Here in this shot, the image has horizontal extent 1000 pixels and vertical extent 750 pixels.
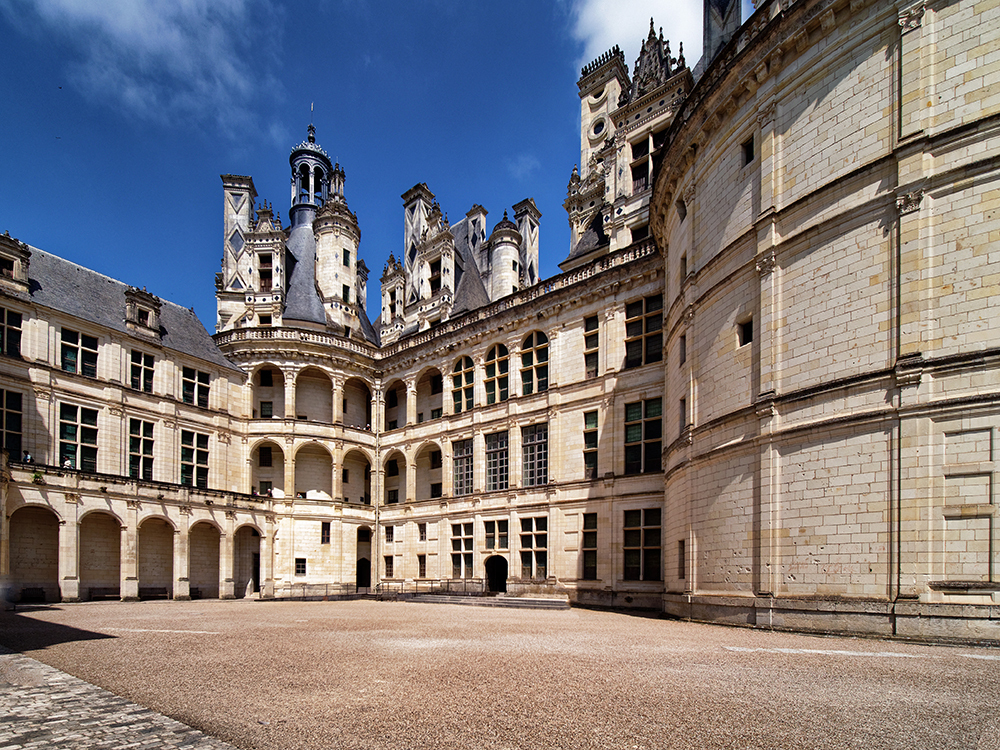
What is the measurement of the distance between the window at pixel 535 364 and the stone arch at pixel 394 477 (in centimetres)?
1066

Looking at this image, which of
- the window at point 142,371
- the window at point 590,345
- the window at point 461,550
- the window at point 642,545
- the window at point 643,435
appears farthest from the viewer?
the window at point 461,550

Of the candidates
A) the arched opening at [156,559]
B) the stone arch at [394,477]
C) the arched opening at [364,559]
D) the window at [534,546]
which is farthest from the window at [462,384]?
the arched opening at [156,559]

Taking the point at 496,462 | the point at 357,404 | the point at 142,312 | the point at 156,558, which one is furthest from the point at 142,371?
the point at 496,462

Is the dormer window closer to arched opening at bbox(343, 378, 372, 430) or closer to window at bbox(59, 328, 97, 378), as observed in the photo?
window at bbox(59, 328, 97, 378)

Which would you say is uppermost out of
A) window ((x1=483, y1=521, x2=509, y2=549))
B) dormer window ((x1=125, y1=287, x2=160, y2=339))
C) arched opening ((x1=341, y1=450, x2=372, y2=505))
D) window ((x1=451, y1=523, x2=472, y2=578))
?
dormer window ((x1=125, y1=287, x2=160, y2=339))

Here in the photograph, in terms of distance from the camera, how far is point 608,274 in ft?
88.7

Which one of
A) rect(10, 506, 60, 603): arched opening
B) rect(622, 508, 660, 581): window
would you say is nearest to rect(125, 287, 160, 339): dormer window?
rect(10, 506, 60, 603): arched opening

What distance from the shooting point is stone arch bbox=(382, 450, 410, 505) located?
37688 mm

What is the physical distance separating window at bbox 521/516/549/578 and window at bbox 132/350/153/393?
2001cm

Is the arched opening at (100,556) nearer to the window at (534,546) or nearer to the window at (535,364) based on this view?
the window at (534,546)

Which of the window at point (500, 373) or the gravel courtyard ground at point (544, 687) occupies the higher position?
the window at point (500, 373)

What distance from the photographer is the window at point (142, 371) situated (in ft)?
101

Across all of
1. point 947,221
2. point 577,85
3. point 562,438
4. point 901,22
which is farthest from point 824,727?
point 577,85

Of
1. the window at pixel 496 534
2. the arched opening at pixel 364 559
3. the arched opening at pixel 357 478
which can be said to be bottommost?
the arched opening at pixel 364 559
